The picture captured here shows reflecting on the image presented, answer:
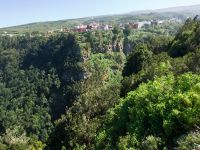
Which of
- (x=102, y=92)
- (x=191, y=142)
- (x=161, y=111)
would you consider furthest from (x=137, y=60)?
(x=191, y=142)

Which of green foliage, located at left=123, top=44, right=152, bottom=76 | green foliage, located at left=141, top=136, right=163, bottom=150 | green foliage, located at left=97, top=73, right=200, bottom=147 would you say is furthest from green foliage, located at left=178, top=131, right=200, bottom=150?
green foliage, located at left=123, top=44, right=152, bottom=76

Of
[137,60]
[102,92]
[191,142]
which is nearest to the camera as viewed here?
[191,142]

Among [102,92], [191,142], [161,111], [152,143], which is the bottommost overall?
[102,92]

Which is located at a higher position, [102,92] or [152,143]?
[152,143]

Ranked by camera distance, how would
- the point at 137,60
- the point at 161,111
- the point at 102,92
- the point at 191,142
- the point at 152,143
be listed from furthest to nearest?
the point at 137,60 → the point at 102,92 → the point at 161,111 → the point at 152,143 → the point at 191,142

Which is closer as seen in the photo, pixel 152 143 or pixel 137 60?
pixel 152 143

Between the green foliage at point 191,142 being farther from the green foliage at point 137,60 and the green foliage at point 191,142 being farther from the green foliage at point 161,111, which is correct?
the green foliage at point 137,60

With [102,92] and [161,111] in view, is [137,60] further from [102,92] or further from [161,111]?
[161,111]

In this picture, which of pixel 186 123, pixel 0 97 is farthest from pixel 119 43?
pixel 186 123

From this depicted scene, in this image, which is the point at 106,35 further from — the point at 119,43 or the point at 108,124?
the point at 108,124
